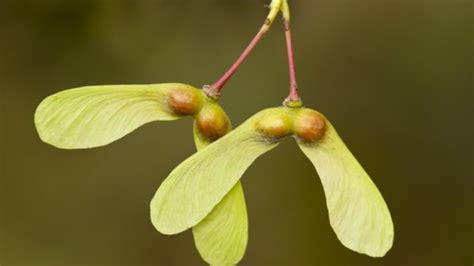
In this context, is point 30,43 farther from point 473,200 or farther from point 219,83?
point 473,200

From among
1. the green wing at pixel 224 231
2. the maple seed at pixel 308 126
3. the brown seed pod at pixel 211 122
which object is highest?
the brown seed pod at pixel 211 122

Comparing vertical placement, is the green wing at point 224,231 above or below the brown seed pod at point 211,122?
below

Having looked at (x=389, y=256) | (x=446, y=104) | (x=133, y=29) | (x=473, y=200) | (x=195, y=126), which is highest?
(x=133, y=29)

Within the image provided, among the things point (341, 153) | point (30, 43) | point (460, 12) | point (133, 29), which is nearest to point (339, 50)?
point (460, 12)

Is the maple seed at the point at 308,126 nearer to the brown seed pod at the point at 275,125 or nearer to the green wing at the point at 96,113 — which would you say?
the brown seed pod at the point at 275,125

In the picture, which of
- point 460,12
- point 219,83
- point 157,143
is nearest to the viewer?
point 219,83

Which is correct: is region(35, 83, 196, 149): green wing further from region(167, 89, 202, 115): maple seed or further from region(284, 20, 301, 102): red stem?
region(284, 20, 301, 102): red stem

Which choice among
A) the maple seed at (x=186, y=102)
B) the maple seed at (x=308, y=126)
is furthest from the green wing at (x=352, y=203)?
the maple seed at (x=186, y=102)
